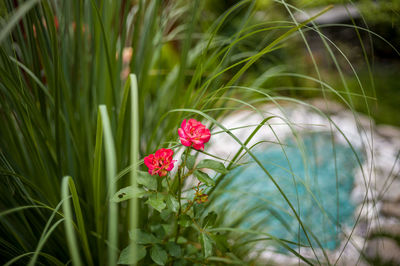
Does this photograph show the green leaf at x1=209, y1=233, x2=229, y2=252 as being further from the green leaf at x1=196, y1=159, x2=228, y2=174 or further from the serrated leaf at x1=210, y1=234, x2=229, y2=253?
the green leaf at x1=196, y1=159, x2=228, y2=174

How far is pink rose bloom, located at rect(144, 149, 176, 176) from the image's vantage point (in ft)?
1.42

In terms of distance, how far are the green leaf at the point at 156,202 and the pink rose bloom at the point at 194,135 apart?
0.09m

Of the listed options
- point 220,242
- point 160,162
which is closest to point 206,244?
point 220,242

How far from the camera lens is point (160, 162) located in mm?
437

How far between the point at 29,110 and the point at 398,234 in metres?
1.39

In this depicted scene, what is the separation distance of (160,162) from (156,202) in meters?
0.06

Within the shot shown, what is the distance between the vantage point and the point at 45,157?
24.5 inches

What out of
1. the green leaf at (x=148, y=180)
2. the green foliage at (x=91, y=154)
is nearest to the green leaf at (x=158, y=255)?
the green foliage at (x=91, y=154)

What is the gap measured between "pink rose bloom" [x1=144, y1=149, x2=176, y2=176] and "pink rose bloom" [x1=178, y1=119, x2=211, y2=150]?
3cm

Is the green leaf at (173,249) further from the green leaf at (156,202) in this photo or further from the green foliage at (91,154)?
the green leaf at (156,202)

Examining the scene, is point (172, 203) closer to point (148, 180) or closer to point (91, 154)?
point (148, 180)

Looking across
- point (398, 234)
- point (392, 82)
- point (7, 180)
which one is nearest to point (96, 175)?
point (7, 180)

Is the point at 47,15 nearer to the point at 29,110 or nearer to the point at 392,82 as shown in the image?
the point at 29,110

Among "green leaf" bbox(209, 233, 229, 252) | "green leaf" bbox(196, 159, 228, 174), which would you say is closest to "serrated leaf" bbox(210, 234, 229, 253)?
"green leaf" bbox(209, 233, 229, 252)
